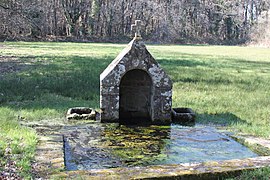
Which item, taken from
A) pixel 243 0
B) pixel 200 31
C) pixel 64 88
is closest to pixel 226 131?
pixel 64 88

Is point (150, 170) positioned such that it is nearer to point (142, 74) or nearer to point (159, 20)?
point (142, 74)

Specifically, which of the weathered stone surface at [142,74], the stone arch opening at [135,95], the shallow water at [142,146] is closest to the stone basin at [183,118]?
the weathered stone surface at [142,74]

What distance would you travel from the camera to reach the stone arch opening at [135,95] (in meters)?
9.60

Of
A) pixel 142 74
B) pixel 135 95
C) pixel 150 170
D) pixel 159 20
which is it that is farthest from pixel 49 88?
pixel 159 20

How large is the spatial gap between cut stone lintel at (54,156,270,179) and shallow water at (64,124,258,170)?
64 centimetres

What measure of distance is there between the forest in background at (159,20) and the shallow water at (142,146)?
4573cm

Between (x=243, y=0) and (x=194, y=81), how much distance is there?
67.4 metres

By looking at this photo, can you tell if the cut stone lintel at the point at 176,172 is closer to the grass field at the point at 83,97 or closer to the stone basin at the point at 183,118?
the grass field at the point at 83,97

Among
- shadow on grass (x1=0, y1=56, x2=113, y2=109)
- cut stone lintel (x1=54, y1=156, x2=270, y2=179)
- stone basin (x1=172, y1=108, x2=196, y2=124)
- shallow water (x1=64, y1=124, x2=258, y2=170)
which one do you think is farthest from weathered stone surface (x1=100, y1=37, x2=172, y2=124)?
cut stone lintel (x1=54, y1=156, x2=270, y2=179)

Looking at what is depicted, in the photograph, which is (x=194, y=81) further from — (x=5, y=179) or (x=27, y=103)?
(x=5, y=179)

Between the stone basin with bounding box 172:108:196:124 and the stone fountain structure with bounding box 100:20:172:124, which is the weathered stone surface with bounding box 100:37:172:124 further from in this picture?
the stone basin with bounding box 172:108:196:124

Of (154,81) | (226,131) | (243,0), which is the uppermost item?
(243,0)

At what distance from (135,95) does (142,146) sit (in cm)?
304

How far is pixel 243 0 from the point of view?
253 feet
